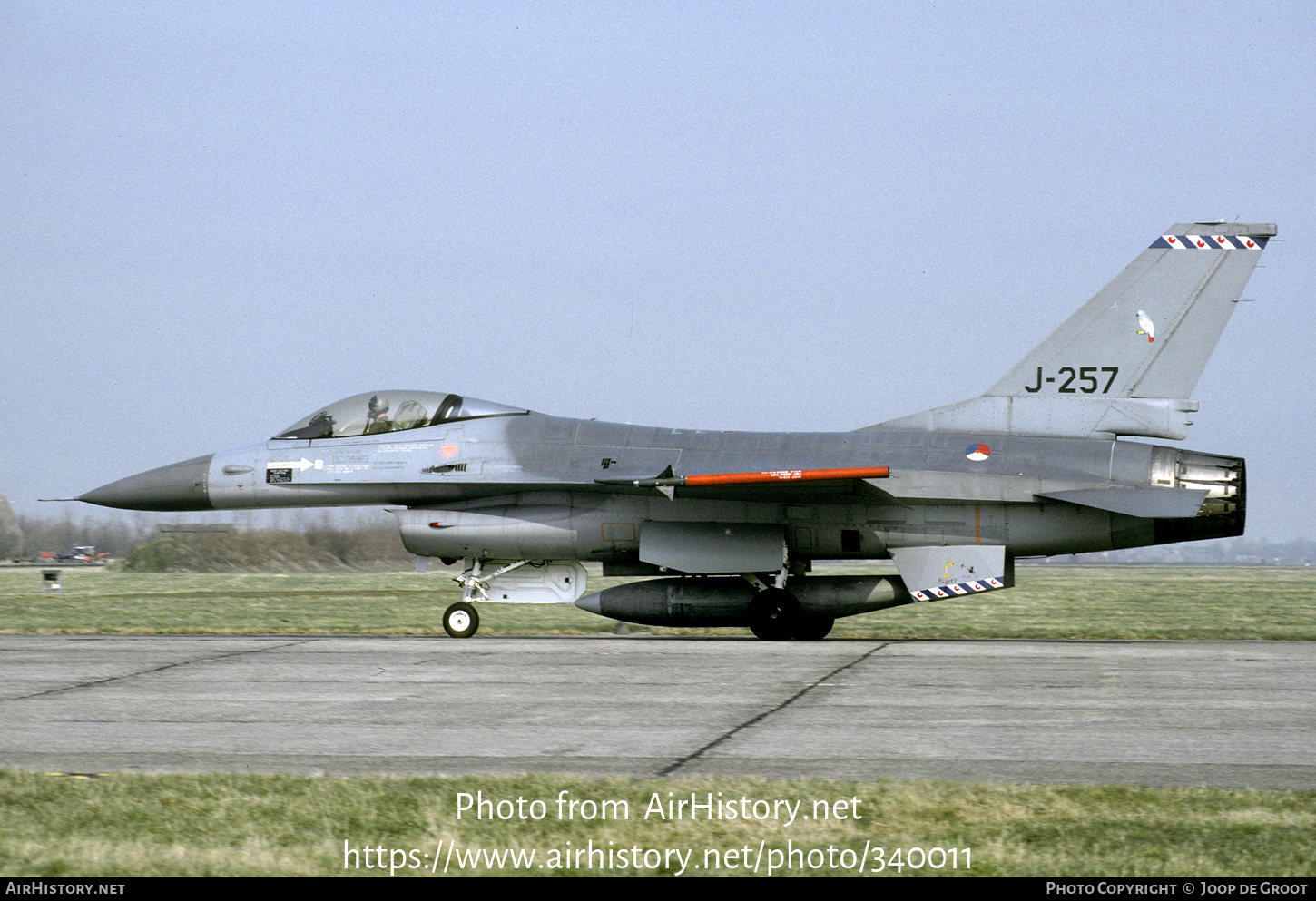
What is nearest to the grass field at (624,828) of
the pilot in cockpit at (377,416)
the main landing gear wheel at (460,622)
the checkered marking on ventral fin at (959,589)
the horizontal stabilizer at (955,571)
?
the checkered marking on ventral fin at (959,589)

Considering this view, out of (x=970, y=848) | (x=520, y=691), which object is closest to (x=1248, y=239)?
(x=520, y=691)

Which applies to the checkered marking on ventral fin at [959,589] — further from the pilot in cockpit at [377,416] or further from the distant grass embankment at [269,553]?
the distant grass embankment at [269,553]

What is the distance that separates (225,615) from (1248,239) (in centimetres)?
1742

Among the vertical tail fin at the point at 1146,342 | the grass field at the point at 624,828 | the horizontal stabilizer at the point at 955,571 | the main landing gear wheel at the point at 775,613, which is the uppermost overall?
the vertical tail fin at the point at 1146,342

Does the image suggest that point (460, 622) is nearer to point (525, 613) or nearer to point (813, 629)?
point (813, 629)

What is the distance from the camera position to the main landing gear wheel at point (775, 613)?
54.9 feet

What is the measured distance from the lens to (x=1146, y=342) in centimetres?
1614

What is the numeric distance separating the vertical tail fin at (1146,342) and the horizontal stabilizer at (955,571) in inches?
67.4

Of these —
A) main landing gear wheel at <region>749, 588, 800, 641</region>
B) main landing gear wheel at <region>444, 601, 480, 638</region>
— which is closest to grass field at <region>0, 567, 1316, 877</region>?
main landing gear wheel at <region>749, 588, 800, 641</region>

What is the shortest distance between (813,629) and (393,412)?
6.78 m

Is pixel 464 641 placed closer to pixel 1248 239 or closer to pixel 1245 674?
pixel 1245 674

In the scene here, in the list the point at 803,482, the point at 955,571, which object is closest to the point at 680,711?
the point at 803,482

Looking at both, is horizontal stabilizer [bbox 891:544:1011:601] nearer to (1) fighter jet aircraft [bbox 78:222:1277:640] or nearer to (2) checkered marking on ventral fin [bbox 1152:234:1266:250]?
(1) fighter jet aircraft [bbox 78:222:1277:640]
